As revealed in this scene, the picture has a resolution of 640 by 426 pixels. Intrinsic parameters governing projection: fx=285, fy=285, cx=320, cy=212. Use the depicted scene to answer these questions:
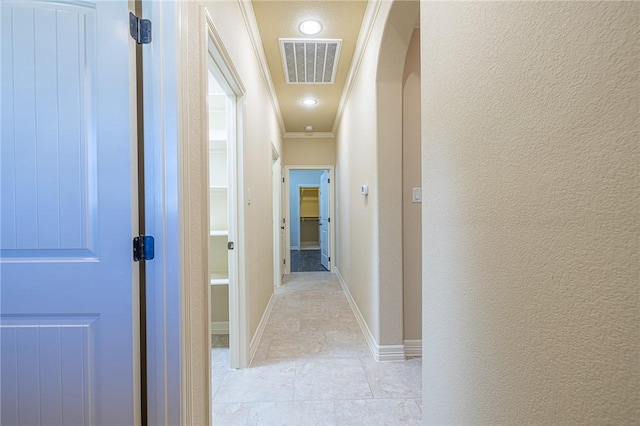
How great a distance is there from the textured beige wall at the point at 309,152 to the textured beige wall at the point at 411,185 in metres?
3.12

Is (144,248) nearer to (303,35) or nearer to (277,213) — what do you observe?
(303,35)

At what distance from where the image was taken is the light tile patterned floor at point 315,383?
63.1 inches

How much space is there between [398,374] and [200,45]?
7.50ft

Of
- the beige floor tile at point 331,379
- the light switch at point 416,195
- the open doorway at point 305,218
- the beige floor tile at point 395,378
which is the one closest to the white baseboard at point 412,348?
the beige floor tile at point 395,378

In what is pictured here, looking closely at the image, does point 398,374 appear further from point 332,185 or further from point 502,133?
point 332,185

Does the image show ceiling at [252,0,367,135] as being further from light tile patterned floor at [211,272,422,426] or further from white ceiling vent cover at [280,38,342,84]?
light tile patterned floor at [211,272,422,426]

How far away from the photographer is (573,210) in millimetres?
540

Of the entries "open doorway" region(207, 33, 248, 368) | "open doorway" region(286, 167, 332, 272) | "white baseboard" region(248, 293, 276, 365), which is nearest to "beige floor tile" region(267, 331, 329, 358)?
"white baseboard" region(248, 293, 276, 365)

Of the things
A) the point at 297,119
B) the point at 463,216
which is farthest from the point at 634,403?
the point at 297,119

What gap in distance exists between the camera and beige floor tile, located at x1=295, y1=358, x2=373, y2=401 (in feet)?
5.84

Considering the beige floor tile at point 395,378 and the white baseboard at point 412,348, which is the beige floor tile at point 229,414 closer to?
the beige floor tile at point 395,378

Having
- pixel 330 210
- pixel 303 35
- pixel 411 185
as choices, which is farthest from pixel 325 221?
pixel 303 35

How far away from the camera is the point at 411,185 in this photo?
2.24 meters

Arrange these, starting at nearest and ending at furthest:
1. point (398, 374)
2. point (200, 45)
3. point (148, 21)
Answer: point (148, 21) < point (200, 45) < point (398, 374)
